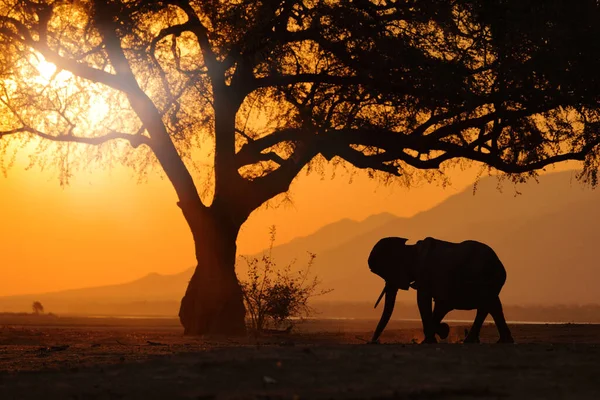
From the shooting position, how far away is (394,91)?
78.3ft

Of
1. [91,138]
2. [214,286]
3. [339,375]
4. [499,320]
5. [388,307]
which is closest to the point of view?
[339,375]

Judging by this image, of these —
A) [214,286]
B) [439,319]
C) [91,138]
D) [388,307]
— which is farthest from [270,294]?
[439,319]

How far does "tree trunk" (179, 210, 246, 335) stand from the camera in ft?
81.1

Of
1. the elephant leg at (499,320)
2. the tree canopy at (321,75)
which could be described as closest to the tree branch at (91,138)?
the tree canopy at (321,75)

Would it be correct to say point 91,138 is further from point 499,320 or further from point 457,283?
point 499,320

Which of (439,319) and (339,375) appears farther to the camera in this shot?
(439,319)

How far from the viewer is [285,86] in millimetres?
27375

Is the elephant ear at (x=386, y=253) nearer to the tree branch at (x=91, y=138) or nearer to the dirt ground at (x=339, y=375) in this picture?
the dirt ground at (x=339, y=375)

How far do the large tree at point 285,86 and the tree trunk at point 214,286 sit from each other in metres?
0.04

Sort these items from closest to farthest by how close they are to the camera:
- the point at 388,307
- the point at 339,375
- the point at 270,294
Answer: the point at 339,375 → the point at 388,307 → the point at 270,294

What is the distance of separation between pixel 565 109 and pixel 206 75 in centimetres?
919

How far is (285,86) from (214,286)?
590 centimetres

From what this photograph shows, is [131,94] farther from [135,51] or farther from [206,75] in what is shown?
[206,75]

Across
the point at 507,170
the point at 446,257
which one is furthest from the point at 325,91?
the point at 446,257
